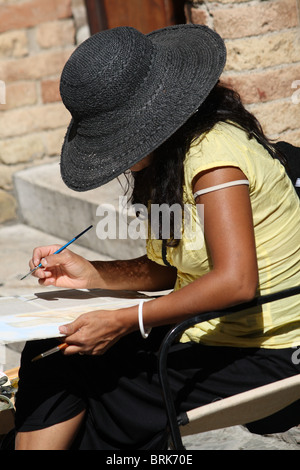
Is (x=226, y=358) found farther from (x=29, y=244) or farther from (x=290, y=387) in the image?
(x=29, y=244)

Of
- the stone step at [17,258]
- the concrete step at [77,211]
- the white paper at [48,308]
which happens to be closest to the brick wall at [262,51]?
the concrete step at [77,211]

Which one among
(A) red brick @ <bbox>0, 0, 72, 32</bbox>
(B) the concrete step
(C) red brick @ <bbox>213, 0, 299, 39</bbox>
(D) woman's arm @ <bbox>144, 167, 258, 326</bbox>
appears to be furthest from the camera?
(A) red brick @ <bbox>0, 0, 72, 32</bbox>

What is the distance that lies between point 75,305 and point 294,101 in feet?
5.41

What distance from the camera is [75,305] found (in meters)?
1.87

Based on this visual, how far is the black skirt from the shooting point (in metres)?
1.75

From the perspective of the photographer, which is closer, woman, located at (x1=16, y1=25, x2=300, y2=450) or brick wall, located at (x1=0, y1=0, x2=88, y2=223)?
woman, located at (x1=16, y1=25, x2=300, y2=450)

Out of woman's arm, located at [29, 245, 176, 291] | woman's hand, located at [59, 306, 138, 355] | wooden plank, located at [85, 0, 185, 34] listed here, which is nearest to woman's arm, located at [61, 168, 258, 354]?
woman's hand, located at [59, 306, 138, 355]

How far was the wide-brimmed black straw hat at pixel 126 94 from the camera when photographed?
165 centimetres

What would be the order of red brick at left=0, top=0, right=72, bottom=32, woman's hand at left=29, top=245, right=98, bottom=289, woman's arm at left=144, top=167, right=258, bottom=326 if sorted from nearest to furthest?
woman's arm at left=144, top=167, right=258, bottom=326 < woman's hand at left=29, top=245, right=98, bottom=289 < red brick at left=0, top=0, right=72, bottom=32

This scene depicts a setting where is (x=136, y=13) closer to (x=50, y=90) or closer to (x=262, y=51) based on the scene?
(x=50, y=90)

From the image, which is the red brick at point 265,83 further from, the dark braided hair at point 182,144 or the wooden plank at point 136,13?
the dark braided hair at point 182,144

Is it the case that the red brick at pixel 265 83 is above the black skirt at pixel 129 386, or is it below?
above

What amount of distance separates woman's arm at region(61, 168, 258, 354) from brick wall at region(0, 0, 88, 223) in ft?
9.27

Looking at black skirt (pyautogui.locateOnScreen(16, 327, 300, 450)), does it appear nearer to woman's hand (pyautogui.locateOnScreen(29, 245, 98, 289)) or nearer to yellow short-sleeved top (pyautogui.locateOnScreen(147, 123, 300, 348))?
yellow short-sleeved top (pyautogui.locateOnScreen(147, 123, 300, 348))
